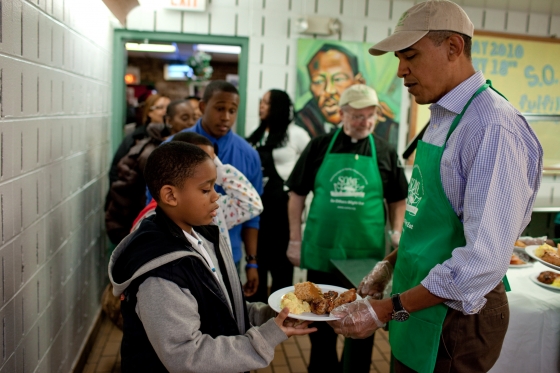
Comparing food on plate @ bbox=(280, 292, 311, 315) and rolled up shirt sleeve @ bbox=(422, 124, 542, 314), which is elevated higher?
rolled up shirt sleeve @ bbox=(422, 124, 542, 314)

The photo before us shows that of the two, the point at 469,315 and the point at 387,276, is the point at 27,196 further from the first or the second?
the point at 469,315

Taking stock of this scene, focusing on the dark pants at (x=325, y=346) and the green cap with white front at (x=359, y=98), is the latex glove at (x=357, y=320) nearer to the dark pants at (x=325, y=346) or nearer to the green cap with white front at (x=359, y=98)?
the dark pants at (x=325, y=346)

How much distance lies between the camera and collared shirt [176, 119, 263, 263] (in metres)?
2.74

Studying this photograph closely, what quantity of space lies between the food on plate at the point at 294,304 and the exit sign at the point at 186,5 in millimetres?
3293

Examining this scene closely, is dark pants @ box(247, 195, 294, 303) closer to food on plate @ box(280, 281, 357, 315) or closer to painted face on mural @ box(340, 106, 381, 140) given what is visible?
painted face on mural @ box(340, 106, 381, 140)

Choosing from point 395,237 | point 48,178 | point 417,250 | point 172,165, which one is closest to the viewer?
point 172,165

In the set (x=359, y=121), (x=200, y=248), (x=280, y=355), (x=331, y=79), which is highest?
(x=331, y=79)

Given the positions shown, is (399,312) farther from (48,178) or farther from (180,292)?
(48,178)

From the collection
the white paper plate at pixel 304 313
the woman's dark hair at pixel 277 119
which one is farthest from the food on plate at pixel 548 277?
the woman's dark hair at pixel 277 119

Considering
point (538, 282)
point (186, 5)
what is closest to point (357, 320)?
point (538, 282)

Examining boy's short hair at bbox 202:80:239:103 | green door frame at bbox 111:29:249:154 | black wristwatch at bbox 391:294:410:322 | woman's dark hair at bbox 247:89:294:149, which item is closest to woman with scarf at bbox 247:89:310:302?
woman's dark hair at bbox 247:89:294:149

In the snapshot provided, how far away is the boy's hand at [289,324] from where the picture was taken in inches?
58.1

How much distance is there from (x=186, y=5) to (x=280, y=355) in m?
2.97

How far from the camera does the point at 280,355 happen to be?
3605 millimetres
